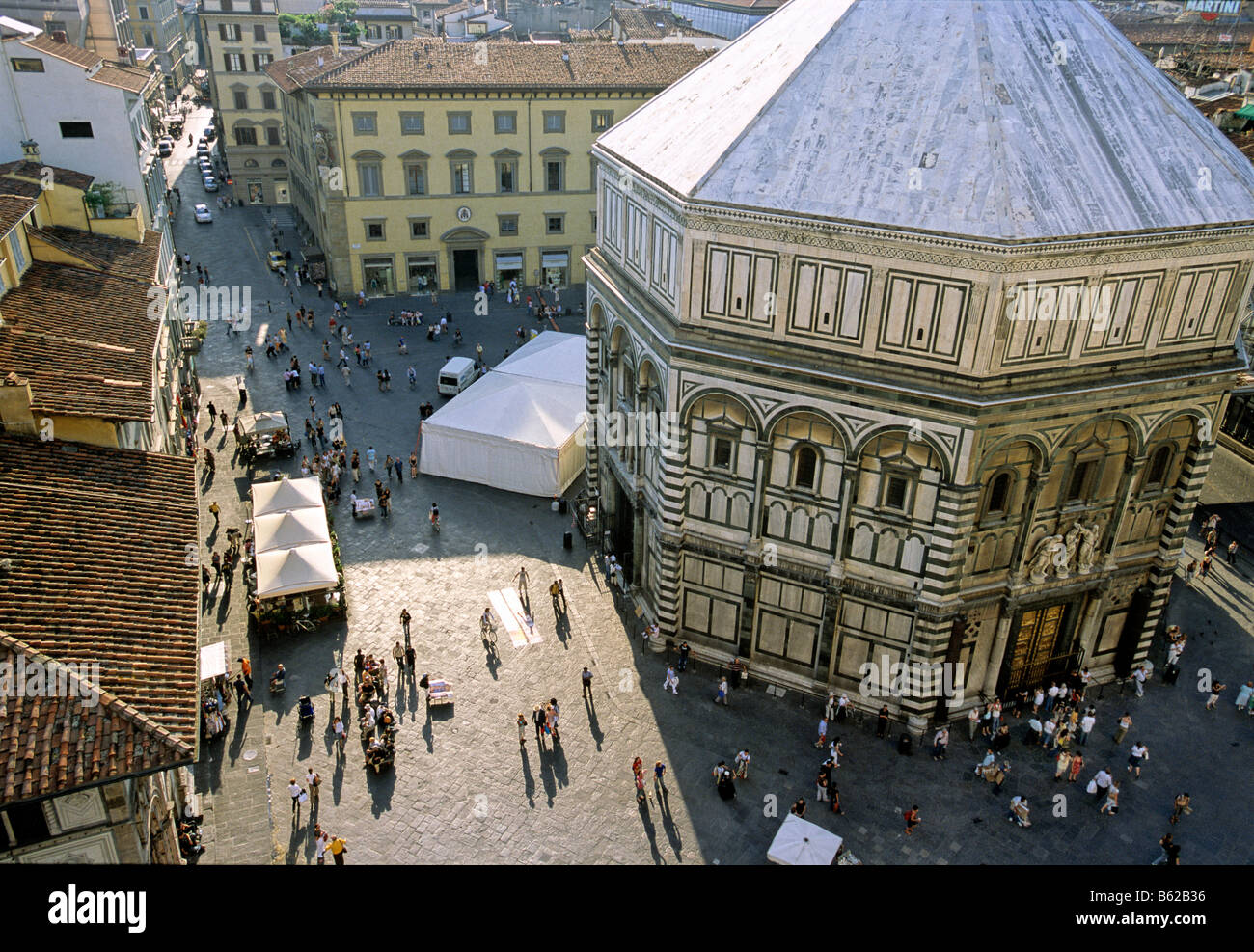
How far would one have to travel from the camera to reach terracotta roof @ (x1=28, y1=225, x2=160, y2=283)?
37438 mm

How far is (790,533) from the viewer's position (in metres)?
30.9

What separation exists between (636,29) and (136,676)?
84.8 meters

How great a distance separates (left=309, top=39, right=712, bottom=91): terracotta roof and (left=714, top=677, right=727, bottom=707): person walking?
46.3 metres

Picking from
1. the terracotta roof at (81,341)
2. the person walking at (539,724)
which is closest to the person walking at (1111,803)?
the person walking at (539,724)

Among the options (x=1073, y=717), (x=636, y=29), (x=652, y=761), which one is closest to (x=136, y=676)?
(x=652, y=761)

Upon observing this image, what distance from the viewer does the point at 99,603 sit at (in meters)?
20.7

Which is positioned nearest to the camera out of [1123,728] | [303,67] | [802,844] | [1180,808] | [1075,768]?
[802,844]

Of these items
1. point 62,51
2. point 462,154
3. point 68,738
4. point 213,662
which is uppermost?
point 62,51

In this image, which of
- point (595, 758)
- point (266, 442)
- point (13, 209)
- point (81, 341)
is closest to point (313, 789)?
point (595, 758)

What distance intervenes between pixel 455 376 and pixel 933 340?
30.8 m

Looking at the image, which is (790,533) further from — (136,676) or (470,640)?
(136,676)

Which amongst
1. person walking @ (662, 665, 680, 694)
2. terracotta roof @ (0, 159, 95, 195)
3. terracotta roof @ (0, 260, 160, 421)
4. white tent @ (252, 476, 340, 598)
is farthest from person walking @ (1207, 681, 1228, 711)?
terracotta roof @ (0, 159, 95, 195)

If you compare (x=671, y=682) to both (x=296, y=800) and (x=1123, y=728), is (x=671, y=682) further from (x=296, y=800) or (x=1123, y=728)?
(x=1123, y=728)

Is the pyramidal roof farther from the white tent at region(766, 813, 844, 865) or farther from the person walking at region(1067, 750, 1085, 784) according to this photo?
the white tent at region(766, 813, 844, 865)
